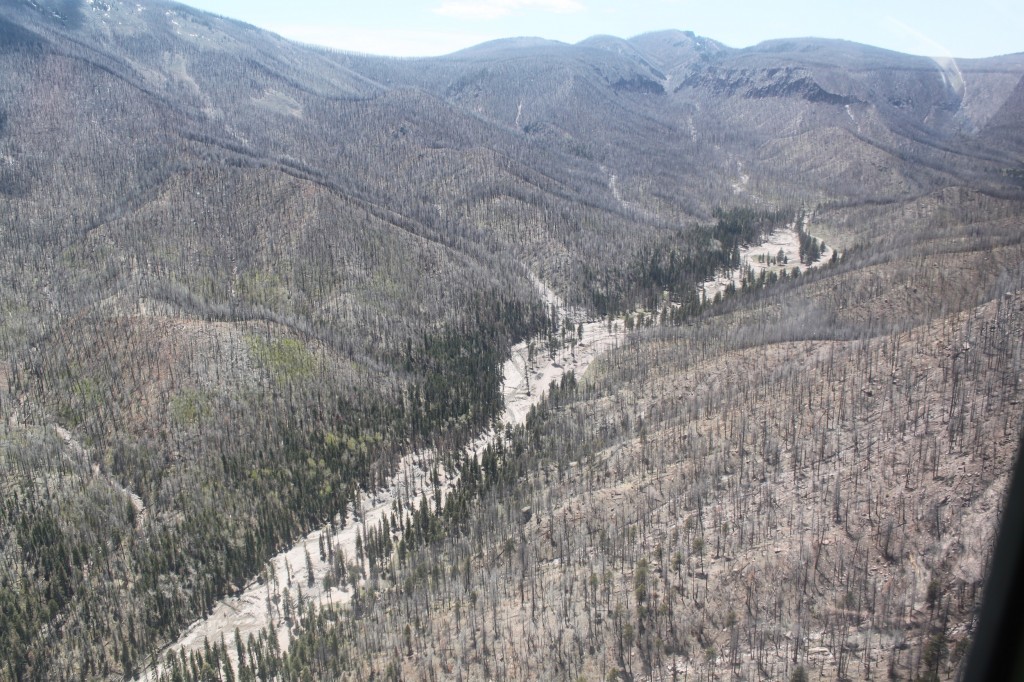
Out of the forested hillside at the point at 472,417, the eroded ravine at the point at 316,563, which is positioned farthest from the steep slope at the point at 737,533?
the eroded ravine at the point at 316,563

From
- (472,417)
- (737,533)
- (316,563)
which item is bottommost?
(316,563)

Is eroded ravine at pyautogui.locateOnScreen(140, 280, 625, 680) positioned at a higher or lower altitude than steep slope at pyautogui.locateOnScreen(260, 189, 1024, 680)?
lower

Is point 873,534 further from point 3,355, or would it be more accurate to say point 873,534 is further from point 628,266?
point 628,266

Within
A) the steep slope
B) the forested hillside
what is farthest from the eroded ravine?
the steep slope

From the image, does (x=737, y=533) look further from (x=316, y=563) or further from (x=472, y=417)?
(x=472, y=417)

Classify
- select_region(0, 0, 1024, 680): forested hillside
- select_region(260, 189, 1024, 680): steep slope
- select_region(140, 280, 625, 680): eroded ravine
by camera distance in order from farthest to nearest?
1. select_region(140, 280, 625, 680): eroded ravine
2. select_region(0, 0, 1024, 680): forested hillside
3. select_region(260, 189, 1024, 680): steep slope

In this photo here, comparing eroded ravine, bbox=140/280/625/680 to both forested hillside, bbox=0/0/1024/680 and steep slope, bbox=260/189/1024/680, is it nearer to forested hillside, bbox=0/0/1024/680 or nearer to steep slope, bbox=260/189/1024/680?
forested hillside, bbox=0/0/1024/680

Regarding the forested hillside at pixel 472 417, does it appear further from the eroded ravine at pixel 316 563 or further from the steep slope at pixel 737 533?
the eroded ravine at pixel 316 563

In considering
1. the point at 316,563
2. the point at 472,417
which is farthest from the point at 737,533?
the point at 472,417
